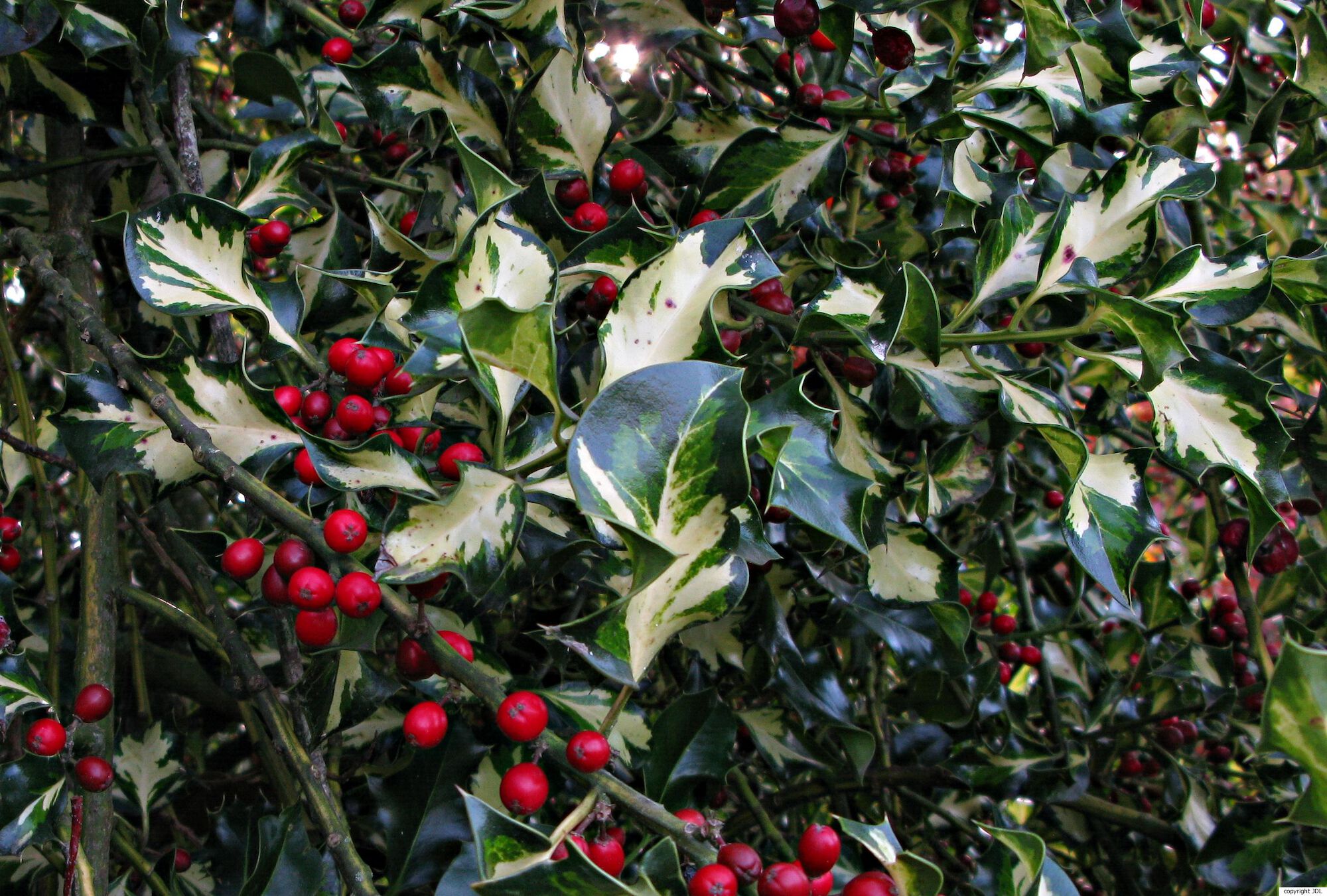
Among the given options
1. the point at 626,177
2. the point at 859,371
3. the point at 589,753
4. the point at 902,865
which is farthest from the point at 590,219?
the point at 902,865

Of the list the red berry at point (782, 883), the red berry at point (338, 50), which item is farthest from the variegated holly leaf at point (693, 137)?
the red berry at point (782, 883)

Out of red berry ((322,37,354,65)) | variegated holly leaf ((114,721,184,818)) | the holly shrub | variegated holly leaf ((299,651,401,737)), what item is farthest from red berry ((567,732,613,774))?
red berry ((322,37,354,65))

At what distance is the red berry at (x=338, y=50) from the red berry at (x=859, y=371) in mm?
656

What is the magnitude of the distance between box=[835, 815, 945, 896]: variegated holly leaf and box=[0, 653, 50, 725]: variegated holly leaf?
65 centimetres

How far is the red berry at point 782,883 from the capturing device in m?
0.57

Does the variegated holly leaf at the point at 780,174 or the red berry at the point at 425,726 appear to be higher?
the variegated holly leaf at the point at 780,174

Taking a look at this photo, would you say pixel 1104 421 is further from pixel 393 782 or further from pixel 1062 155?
pixel 393 782

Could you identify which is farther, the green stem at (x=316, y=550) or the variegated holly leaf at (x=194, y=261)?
the variegated holly leaf at (x=194, y=261)

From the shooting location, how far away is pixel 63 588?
1.37 meters

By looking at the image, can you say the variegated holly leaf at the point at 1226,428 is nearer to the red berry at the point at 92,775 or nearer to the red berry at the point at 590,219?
the red berry at the point at 590,219

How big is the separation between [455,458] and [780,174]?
46 centimetres

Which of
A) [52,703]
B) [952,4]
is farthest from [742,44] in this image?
[52,703]

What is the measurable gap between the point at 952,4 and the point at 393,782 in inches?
33.4

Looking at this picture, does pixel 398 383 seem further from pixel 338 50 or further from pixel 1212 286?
pixel 1212 286
